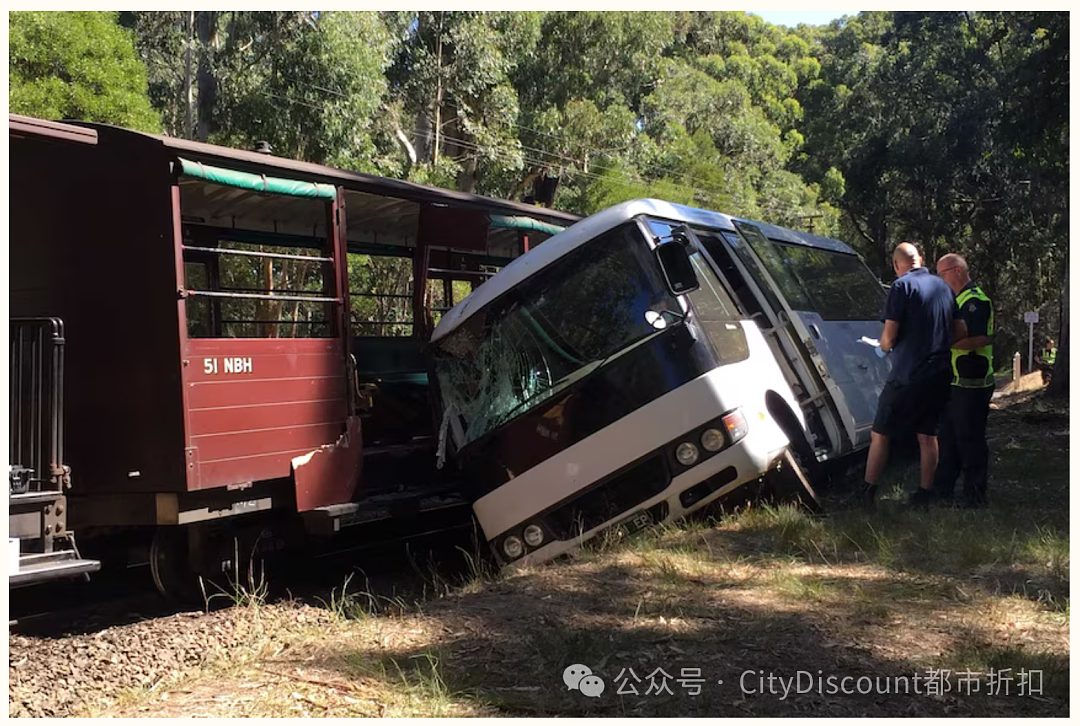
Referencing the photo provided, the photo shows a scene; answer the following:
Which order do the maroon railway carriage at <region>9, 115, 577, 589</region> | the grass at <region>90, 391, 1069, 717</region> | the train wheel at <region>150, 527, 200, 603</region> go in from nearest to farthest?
the grass at <region>90, 391, 1069, 717</region> < the maroon railway carriage at <region>9, 115, 577, 589</region> < the train wheel at <region>150, 527, 200, 603</region>

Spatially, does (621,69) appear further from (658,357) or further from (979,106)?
(658,357)

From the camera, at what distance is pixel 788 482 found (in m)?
A: 7.00

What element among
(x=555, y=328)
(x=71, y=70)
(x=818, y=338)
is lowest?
(x=818, y=338)

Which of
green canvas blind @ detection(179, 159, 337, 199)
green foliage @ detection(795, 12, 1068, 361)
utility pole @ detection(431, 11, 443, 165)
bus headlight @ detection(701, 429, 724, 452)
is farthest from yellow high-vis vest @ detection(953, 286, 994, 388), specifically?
utility pole @ detection(431, 11, 443, 165)

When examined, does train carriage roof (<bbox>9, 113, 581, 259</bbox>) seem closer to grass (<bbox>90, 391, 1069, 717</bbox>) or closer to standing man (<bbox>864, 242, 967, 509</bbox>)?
grass (<bbox>90, 391, 1069, 717</bbox>)

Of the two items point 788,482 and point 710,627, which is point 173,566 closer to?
point 710,627

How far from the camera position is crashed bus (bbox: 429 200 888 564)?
6.69 m

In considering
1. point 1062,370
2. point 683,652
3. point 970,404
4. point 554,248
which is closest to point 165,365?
point 554,248

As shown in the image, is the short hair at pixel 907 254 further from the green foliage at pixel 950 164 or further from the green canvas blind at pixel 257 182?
the green foliage at pixel 950 164

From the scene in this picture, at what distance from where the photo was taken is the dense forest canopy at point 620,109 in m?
18.9

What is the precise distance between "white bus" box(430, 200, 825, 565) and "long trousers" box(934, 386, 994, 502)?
962mm

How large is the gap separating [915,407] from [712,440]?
1.59 metres

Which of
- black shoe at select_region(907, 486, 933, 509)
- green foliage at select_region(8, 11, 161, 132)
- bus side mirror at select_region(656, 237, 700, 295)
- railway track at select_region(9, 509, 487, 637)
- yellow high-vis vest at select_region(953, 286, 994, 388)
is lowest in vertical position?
railway track at select_region(9, 509, 487, 637)

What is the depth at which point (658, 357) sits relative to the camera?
6742 millimetres
